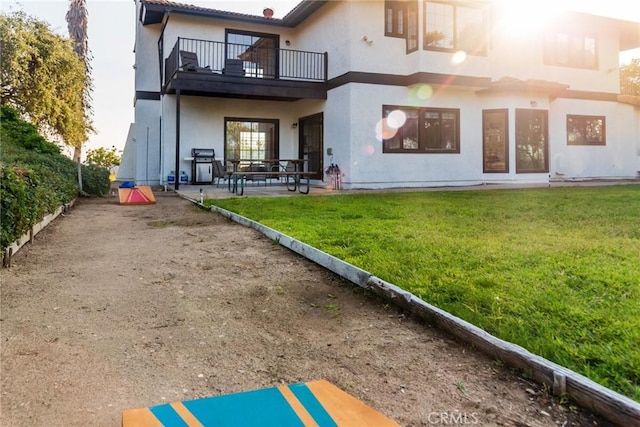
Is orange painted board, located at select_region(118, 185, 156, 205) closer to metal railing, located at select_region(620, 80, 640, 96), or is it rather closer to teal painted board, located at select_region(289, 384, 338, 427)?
teal painted board, located at select_region(289, 384, 338, 427)

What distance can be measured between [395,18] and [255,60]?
5.10 meters

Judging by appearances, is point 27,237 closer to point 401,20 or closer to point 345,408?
point 345,408

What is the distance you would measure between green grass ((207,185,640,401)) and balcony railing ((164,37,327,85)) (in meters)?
7.59

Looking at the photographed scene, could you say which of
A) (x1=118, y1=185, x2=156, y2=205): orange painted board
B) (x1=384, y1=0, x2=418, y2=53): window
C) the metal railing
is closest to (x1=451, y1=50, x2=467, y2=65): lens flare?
(x1=384, y1=0, x2=418, y2=53): window

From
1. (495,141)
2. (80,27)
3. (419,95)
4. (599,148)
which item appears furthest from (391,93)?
(80,27)

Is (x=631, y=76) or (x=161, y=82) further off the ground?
(x=631, y=76)

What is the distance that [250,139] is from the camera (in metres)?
15.5

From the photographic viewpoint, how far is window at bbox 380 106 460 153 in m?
12.9

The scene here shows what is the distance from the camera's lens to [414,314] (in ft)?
9.70

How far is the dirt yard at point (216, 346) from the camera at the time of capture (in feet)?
6.34

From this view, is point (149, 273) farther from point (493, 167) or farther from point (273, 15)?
point (273, 15)

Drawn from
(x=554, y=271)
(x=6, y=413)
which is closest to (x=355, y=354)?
(x=6, y=413)

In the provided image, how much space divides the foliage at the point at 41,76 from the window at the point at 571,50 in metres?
17.7

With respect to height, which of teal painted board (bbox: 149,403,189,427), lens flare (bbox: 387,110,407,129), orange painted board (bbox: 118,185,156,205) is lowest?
teal painted board (bbox: 149,403,189,427)
